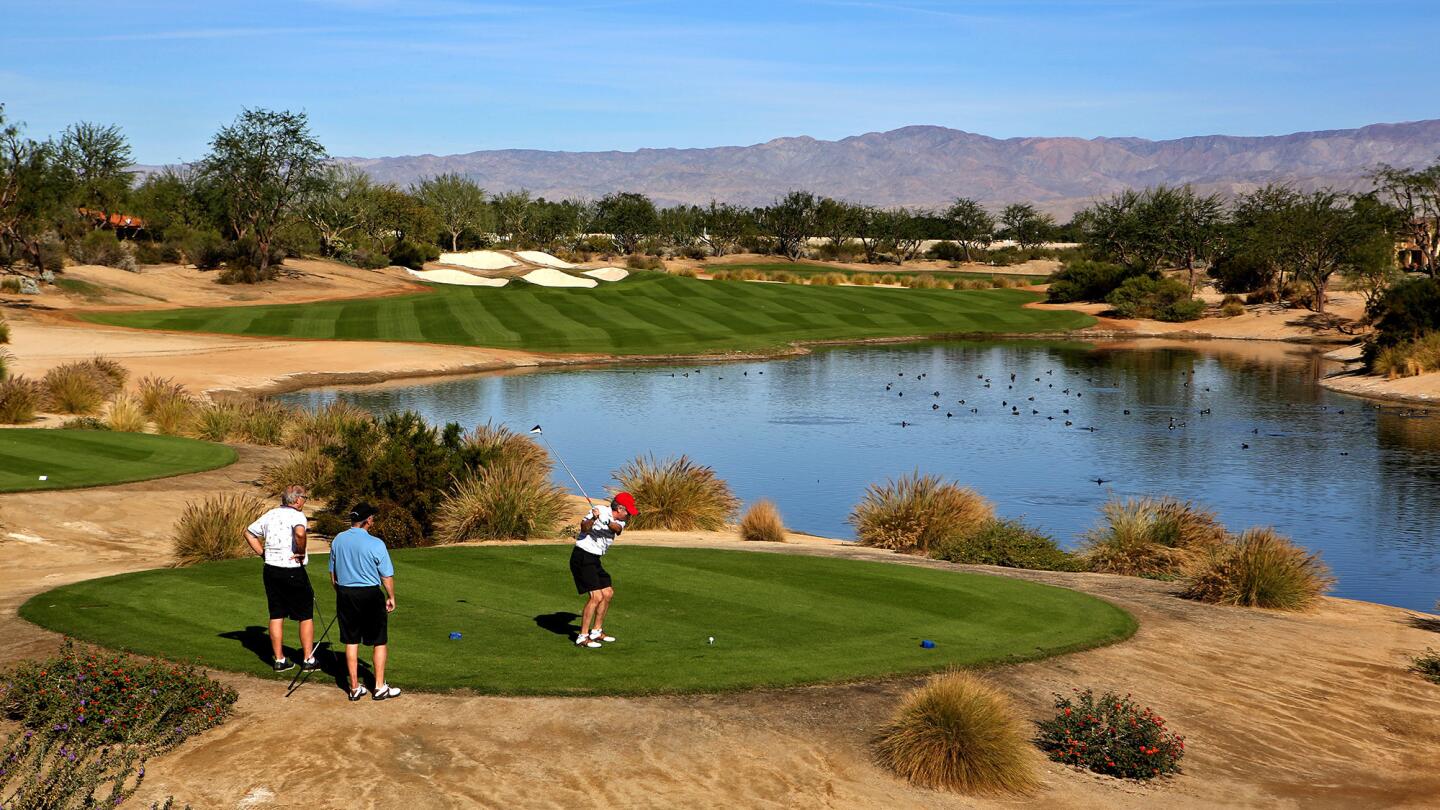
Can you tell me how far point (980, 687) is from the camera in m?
11.9

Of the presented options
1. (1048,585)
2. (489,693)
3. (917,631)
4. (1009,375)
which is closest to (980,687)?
(917,631)

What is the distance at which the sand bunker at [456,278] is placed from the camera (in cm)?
9754

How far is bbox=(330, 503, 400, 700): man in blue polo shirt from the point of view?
39.9 ft

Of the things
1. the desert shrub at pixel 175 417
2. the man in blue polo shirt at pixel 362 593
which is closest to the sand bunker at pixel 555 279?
the desert shrub at pixel 175 417

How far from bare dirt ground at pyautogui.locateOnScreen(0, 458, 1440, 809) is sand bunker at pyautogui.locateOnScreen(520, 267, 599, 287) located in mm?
80566

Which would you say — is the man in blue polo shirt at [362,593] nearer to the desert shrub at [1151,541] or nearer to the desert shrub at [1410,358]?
the desert shrub at [1151,541]

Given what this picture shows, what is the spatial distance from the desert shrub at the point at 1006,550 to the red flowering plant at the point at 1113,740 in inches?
379

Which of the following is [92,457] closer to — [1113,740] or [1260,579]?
[1260,579]

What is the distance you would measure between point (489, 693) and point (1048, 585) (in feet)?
31.2

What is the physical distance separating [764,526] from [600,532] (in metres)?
11.0

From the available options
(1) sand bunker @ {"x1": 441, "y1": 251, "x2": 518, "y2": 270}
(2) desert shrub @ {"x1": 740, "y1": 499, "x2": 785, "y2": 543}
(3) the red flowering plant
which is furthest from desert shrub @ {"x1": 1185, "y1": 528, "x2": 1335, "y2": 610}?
(1) sand bunker @ {"x1": 441, "y1": 251, "x2": 518, "y2": 270}

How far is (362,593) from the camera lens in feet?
40.0

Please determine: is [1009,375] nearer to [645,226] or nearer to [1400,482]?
[1400,482]

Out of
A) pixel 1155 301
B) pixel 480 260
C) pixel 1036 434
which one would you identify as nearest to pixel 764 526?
pixel 1036 434
